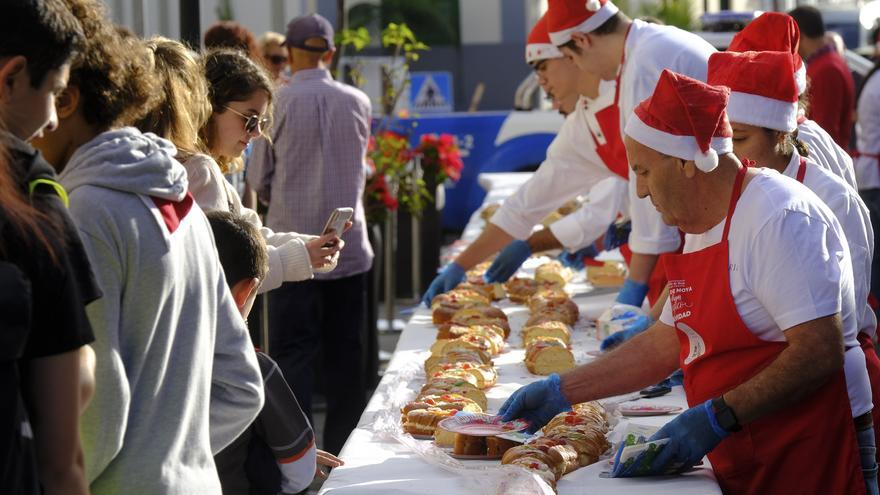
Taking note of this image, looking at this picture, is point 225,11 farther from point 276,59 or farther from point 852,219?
point 852,219

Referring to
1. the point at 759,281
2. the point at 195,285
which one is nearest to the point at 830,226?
the point at 759,281

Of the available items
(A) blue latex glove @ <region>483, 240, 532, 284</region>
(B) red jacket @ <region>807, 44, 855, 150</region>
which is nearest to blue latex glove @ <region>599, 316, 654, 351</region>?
(A) blue latex glove @ <region>483, 240, 532, 284</region>

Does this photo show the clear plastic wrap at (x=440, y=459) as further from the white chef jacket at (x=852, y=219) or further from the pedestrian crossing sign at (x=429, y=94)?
the pedestrian crossing sign at (x=429, y=94)

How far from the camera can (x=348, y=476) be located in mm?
2471

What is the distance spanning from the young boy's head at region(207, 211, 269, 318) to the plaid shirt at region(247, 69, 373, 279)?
2571mm

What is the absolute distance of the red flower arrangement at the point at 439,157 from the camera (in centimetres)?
768

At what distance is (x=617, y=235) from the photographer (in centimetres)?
463

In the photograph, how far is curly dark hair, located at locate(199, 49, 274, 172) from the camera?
3125 millimetres

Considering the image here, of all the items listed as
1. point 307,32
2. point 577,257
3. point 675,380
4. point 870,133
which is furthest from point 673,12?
point 675,380

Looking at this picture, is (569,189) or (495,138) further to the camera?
(495,138)

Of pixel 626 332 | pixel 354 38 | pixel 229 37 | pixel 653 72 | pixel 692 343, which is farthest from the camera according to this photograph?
pixel 354 38

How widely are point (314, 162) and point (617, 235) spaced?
1.24 m

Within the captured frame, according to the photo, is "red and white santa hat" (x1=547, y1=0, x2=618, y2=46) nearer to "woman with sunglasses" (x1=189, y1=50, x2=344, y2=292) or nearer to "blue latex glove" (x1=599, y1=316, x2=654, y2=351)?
"blue latex glove" (x1=599, y1=316, x2=654, y2=351)

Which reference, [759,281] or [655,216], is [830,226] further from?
[655,216]
